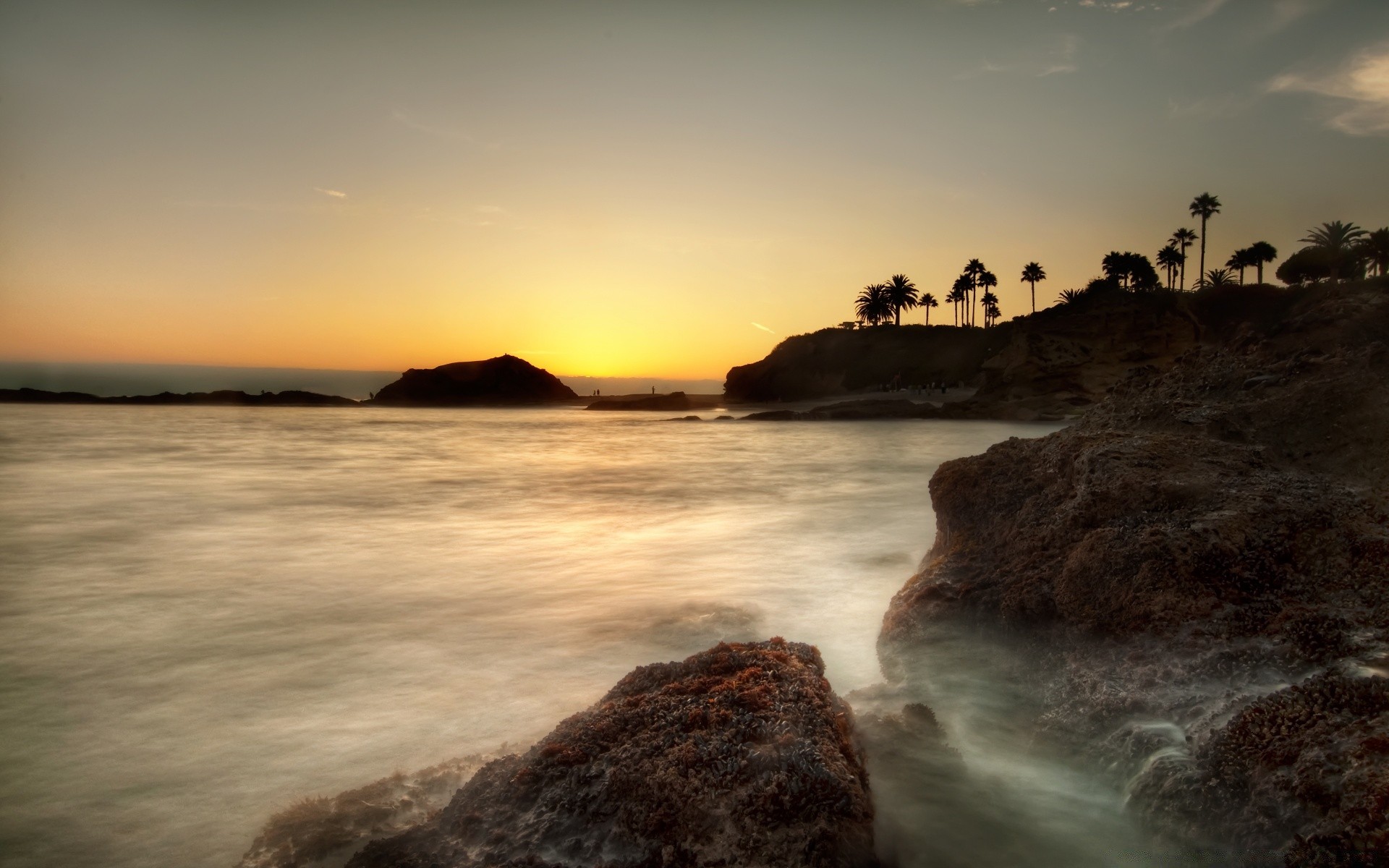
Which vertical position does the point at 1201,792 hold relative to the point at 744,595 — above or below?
above

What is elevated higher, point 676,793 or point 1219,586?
point 1219,586

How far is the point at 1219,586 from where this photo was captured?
3.01 meters

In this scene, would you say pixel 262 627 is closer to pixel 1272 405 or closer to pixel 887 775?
pixel 887 775

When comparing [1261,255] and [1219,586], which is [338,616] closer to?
[1219,586]

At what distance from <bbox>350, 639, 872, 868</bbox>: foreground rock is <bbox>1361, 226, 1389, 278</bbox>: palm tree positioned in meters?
51.2

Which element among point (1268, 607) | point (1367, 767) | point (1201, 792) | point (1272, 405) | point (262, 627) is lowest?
point (262, 627)

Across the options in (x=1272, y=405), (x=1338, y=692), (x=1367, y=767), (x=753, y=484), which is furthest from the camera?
(x=753, y=484)

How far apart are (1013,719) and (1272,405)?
2.68 meters

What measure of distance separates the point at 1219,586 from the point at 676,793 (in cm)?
242

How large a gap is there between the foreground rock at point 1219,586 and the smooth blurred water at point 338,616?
1.49 metres

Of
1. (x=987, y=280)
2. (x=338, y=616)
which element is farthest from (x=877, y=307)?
(x=338, y=616)

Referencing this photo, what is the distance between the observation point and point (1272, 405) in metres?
4.29

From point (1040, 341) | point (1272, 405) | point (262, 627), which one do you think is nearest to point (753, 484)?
point (262, 627)

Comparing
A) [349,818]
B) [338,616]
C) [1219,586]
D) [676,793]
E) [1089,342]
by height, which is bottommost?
[338,616]
